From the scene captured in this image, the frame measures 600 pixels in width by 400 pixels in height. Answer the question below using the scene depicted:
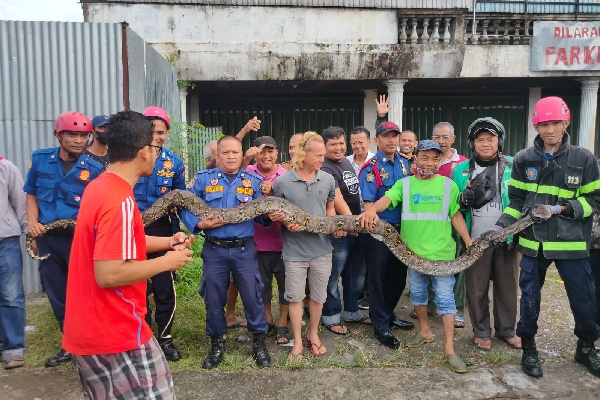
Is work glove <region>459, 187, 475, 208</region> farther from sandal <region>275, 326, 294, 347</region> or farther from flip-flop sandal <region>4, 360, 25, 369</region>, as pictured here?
flip-flop sandal <region>4, 360, 25, 369</region>

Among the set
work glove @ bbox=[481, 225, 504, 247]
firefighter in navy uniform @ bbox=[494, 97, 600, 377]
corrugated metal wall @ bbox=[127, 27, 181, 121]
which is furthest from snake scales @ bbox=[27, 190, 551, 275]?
corrugated metal wall @ bbox=[127, 27, 181, 121]

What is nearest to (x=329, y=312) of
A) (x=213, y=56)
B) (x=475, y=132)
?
(x=475, y=132)

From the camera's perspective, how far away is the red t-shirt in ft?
7.93

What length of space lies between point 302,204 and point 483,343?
7.91 feet

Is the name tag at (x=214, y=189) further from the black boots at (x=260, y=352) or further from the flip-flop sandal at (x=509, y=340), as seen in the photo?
the flip-flop sandal at (x=509, y=340)

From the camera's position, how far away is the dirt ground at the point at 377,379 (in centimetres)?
397

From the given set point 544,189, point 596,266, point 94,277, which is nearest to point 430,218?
point 544,189

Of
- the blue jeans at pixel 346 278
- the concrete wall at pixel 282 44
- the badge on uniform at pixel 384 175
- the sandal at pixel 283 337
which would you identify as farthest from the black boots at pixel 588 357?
the concrete wall at pixel 282 44

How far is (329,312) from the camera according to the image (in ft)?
17.6

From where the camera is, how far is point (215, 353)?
4496 millimetres

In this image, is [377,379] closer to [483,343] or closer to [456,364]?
[456,364]

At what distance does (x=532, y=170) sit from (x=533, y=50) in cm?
867

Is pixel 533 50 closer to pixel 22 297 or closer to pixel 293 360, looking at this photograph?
pixel 293 360

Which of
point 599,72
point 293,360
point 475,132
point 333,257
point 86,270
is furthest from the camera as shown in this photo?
point 599,72
